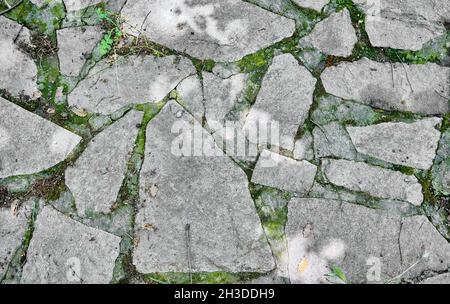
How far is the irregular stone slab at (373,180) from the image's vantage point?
280 cm

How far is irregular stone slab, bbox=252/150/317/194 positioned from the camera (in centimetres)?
282

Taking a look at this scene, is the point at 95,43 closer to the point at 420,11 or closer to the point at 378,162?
the point at 378,162

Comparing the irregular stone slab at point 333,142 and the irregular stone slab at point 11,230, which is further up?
the irregular stone slab at point 333,142

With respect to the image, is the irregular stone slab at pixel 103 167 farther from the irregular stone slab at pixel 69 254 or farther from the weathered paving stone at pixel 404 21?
the weathered paving stone at pixel 404 21

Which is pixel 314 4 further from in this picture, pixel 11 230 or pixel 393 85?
pixel 11 230

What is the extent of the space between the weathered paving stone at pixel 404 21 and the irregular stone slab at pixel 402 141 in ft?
1.76

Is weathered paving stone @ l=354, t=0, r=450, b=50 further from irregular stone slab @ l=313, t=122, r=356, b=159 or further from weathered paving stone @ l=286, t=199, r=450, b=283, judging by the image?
weathered paving stone @ l=286, t=199, r=450, b=283

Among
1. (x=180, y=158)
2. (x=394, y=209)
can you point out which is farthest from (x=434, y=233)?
(x=180, y=158)

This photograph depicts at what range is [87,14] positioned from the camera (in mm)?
3150

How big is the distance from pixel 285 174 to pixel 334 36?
3.14 feet

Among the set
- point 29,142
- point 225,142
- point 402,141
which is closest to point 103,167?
point 29,142

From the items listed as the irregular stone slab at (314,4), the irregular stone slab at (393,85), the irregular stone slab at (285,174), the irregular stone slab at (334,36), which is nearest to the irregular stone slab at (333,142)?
the irregular stone slab at (285,174)

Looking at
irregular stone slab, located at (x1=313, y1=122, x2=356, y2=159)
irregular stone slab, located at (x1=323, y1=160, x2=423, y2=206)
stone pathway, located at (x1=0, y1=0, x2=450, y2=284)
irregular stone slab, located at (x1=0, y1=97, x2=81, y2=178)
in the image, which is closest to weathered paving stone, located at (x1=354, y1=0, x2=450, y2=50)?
stone pathway, located at (x1=0, y1=0, x2=450, y2=284)

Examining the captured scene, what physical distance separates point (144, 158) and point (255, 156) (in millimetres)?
674
